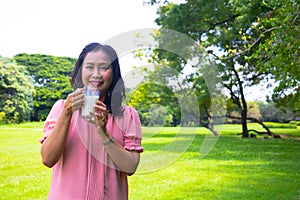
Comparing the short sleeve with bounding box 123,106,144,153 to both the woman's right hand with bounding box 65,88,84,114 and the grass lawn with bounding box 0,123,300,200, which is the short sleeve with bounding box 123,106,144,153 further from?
the grass lawn with bounding box 0,123,300,200

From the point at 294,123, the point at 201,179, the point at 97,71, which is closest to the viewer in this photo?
the point at 97,71

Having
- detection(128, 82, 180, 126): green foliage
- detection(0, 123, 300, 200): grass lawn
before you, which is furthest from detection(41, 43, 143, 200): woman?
detection(0, 123, 300, 200): grass lawn

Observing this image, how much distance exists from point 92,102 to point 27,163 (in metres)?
6.77

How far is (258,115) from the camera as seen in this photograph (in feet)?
65.2

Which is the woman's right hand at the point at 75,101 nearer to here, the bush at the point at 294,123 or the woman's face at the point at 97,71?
the woman's face at the point at 97,71

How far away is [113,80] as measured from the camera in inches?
41.3

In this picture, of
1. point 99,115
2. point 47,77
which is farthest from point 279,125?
point 99,115

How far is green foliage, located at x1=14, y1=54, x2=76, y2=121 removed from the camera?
2183cm

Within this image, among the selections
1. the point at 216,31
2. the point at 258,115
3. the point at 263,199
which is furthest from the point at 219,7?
the point at 258,115

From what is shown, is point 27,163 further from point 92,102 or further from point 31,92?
point 31,92

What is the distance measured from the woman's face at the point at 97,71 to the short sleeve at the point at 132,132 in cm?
10

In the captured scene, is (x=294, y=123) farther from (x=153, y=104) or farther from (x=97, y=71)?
(x=97, y=71)

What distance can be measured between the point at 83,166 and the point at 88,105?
0.19 meters

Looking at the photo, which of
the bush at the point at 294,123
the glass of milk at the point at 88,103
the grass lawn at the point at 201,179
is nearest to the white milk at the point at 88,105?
the glass of milk at the point at 88,103
